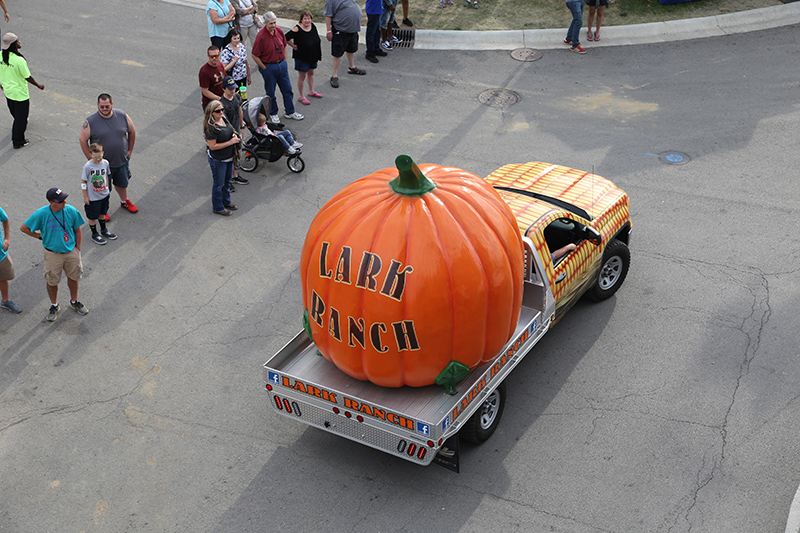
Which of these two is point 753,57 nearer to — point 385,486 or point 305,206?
point 305,206

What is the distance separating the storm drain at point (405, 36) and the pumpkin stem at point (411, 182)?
10345 millimetres

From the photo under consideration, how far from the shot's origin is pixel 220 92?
11570 millimetres

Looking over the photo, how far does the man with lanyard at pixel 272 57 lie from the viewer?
12.1m

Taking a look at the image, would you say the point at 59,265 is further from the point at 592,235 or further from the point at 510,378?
the point at 592,235

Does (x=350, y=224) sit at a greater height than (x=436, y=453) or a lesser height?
greater

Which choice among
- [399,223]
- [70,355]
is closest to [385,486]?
[399,223]

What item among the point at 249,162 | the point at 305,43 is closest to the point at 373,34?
the point at 305,43

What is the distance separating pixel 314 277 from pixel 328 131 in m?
7.10

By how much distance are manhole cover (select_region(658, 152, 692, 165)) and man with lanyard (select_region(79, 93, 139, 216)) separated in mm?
7827

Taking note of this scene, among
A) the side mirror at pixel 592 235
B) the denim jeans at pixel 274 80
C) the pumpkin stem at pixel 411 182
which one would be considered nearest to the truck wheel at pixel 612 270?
the side mirror at pixel 592 235

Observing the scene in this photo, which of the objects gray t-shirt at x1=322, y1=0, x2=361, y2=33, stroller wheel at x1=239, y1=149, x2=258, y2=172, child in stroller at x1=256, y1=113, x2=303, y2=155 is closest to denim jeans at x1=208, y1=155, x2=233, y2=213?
Result: stroller wheel at x1=239, y1=149, x2=258, y2=172

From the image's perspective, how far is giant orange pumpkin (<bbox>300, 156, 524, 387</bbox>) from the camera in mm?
5578

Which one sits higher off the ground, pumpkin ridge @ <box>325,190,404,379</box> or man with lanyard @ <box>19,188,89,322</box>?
pumpkin ridge @ <box>325,190,404,379</box>

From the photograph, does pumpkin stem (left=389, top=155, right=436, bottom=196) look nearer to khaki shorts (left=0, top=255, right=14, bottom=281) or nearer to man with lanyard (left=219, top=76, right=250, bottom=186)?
khaki shorts (left=0, top=255, right=14, bottom=281)
